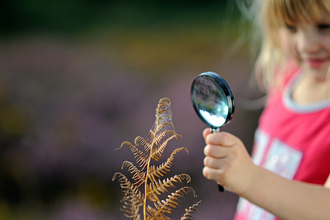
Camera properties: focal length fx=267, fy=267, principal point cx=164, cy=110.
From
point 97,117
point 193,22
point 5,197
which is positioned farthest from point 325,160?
point 193,22

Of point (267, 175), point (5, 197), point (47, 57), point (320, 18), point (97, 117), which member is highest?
point (320, 18)

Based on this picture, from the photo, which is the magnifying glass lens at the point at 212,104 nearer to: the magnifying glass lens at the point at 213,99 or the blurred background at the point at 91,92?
the magnifying glass lens at the point at 213,99

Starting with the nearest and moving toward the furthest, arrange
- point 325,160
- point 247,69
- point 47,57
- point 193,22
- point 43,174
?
point 325,160 < point 43,174 < point 47,57 < point 193,22 < point 247,69

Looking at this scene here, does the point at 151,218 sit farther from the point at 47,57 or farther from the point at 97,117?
the point at 47,57

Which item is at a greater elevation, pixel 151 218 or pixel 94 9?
pixel 94 9

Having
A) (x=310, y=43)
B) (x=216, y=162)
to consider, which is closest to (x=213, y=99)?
(x=216, y=162)

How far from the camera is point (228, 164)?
0.47 m

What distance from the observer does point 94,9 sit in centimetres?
114

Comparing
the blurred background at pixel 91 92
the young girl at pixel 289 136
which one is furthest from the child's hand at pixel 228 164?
the blurred background at pixel 91 92

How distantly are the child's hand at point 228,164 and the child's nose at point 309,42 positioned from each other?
1.12 feet

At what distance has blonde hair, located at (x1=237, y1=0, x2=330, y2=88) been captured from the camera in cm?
60

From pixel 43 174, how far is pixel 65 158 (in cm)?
10

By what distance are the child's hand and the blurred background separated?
0.24 metres

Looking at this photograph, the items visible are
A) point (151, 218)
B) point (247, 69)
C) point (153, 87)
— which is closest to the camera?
point (151, 218)
